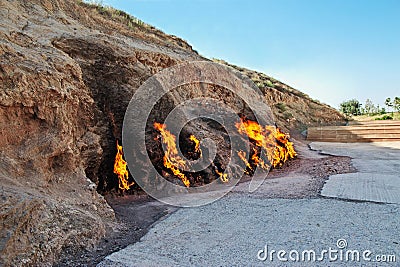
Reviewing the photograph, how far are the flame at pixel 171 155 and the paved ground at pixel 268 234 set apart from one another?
5.82 ft

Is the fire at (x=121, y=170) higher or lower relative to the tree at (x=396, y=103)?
lower

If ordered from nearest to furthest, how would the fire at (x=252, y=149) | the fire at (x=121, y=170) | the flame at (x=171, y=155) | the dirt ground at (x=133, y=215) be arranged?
the dirt ground at (x=133, y=215)
the fire at (x=121, y=170)
the flame at (x=171, y=155)
the fire at (x=252, y=149)

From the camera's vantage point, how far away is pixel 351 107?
29.3 meters

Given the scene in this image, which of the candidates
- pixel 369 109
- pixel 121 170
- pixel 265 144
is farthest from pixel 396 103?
pixel 121 170

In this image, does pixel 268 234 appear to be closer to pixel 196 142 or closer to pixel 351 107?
pixel 196 142

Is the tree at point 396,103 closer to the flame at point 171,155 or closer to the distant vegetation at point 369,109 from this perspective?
the distant vegetation at point 369,109

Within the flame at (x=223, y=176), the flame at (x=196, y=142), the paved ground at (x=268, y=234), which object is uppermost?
the flame at (x=196, y=142)

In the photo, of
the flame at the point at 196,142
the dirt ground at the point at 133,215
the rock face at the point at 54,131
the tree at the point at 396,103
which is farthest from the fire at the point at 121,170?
the tree at the point at 396,103

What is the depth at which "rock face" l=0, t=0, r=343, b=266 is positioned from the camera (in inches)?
117

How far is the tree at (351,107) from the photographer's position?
2871 centimetres

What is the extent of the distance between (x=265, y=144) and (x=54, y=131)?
21.2 feet

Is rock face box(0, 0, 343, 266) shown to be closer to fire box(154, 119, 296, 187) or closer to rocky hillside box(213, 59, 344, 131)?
fire box(154, 119, 296, 187)

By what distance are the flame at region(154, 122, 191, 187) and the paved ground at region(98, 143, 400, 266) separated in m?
1.77

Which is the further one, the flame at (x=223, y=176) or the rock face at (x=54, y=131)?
the flame at (x=223, y=176)
